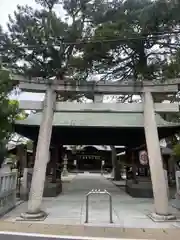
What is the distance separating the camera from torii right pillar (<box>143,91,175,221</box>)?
24.1 ft

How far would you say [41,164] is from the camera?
7.82 m

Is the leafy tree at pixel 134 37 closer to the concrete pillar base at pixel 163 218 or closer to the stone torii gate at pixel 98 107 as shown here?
the stone torii gate at pixel 98 107

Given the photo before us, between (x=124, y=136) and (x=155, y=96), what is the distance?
4.98 meters

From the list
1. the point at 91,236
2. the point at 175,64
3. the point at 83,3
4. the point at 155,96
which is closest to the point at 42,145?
the point at 91,236

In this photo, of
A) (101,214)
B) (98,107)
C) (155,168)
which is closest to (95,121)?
(98,107)

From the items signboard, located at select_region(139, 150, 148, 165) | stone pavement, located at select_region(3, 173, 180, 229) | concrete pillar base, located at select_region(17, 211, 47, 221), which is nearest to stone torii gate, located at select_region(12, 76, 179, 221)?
concrete pillar base, located at select_region(17, 211, 47, 221)

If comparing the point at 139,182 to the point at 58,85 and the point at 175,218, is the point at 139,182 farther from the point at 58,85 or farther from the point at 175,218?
the point at 58,85

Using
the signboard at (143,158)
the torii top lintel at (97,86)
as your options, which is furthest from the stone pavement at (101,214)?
the torii top lintel at (97,86)

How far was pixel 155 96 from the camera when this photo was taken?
9.09 meters

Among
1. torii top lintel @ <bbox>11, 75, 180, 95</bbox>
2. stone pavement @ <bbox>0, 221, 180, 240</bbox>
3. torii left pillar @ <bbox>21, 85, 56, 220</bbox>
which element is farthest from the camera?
torii top lintel @ <bbox>11, 75, 180, 95</bbox>

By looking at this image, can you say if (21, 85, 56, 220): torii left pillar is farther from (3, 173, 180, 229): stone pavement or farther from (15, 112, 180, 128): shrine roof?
(15, 112, 180, 128): shrine roof

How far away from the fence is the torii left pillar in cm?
105

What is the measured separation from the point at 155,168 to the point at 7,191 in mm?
5055

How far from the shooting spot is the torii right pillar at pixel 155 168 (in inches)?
289
